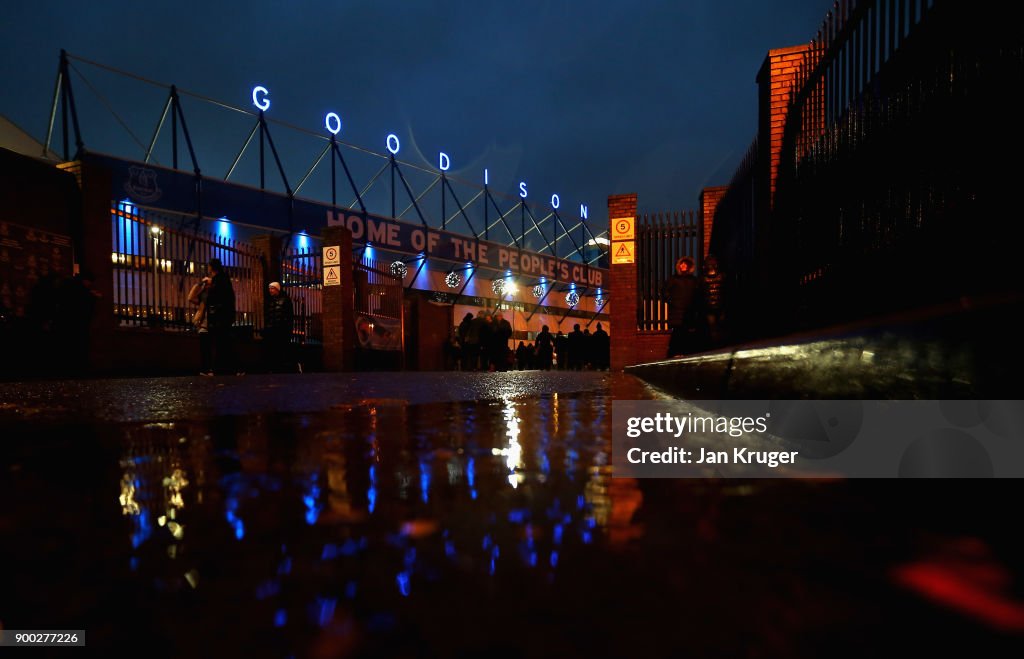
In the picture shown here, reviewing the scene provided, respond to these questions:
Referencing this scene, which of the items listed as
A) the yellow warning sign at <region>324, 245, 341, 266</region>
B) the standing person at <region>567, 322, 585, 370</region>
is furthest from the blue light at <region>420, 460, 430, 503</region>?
the standing person at <region>567, 322, 585, 370</region>

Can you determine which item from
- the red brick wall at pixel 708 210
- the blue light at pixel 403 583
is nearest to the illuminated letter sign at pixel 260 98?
the red brick wall at pixel 708 210

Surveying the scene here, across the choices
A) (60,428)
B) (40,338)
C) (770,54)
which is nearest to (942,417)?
(60,428)

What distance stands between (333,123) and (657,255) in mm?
16704

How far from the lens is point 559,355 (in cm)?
2112

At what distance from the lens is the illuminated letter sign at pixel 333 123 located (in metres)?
22.6

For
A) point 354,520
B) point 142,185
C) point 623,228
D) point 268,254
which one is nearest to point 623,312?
point 623,228

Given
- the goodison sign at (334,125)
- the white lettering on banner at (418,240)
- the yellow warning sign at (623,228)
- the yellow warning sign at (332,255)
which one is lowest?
the yellow warning sign at (332,255)

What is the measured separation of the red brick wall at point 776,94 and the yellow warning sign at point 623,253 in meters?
5.60

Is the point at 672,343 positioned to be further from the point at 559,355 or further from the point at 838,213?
the point at 559,355

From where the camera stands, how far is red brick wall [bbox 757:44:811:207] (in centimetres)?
601

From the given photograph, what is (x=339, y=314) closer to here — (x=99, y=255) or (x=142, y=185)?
(x=99, y=255)

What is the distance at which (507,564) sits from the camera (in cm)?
34

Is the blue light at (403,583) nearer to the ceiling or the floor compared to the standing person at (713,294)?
nearer to the floor

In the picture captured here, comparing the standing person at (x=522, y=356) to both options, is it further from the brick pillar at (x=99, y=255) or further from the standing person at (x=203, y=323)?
the brick pillar at (x=99, y=255)
